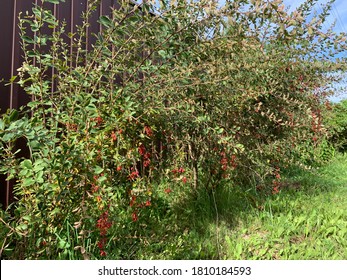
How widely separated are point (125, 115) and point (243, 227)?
5.21 feet

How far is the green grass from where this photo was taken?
2.69m

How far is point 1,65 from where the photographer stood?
280cm

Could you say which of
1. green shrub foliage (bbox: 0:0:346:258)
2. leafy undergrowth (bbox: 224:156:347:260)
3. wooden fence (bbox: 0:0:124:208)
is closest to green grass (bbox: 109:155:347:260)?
leafy undergrowth (bbox: 224:156:347:260)

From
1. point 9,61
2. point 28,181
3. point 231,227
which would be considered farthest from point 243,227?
point 9,61

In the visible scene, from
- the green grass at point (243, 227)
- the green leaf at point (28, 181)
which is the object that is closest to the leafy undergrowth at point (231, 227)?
the green grass at point (243, 227)

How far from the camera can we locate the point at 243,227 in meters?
3.11

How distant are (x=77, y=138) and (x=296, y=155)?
2907 mm

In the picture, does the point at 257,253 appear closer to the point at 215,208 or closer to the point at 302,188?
the point at 215,208

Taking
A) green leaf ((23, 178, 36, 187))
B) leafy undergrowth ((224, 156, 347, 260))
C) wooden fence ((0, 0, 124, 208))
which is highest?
wooden fence ((0, 0, 124, 208))

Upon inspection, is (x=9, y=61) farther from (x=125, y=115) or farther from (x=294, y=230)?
(x=294, y=230)

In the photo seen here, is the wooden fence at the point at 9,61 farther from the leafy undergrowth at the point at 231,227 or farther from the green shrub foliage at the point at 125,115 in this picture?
the leafy undergrowth at the point at 231,227

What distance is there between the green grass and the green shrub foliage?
8.3 inches

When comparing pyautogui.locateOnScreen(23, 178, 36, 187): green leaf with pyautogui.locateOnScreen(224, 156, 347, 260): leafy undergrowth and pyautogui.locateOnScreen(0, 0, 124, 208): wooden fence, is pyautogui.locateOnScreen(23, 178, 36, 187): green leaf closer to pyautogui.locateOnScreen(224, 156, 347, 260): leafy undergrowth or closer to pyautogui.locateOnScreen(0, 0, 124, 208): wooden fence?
pyautogui.locateOnScreen(0, 0, 124, 208): wooden fence

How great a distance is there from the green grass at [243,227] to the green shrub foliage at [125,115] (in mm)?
210
